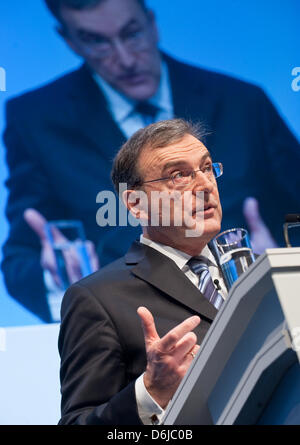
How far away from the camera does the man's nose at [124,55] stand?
128 inches

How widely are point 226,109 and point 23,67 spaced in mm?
1105

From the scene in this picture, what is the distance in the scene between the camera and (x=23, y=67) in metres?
3.11

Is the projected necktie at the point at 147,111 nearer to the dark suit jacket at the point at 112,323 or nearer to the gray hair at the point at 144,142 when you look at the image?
the gray hair at the point at 144,142

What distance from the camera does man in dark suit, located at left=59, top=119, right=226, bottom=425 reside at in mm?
1345

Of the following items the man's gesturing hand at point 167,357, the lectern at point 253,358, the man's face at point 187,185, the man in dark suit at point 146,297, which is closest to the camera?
the lectern at point 253,358

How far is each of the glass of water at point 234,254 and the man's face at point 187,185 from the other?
274 mm

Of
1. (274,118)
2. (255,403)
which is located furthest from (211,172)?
(274,118)

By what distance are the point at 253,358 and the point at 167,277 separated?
2.51 feet

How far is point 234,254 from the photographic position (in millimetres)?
1490

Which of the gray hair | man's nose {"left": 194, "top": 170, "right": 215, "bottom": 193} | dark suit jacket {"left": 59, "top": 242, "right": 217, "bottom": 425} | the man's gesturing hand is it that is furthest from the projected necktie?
the man's gesturing hand

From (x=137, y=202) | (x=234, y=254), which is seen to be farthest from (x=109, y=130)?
(x=234, y=254)

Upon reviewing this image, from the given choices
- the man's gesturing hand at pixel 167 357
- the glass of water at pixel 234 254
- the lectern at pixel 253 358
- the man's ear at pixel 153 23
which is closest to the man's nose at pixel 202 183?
the glass of water at pixel 234 254

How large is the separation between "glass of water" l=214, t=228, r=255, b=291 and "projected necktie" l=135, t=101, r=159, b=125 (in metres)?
1.76

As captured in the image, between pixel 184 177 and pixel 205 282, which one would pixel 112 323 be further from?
pixel 184 177
